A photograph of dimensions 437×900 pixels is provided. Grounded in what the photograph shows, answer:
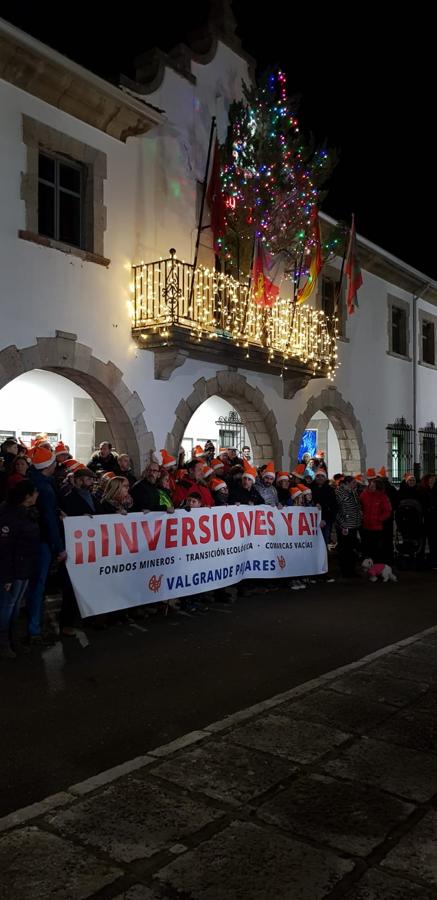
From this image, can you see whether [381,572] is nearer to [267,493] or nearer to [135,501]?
[267,493]

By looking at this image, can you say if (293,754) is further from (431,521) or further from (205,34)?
(205,34)

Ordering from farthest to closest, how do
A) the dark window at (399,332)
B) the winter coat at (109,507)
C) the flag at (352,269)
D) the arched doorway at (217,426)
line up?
the dark window at (399,332)
the arched doorway at (217,426)
the flag at (352,269)
the winter coat at (109,507)

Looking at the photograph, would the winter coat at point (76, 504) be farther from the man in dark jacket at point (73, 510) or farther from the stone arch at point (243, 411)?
the stone arch at point (243, 411)

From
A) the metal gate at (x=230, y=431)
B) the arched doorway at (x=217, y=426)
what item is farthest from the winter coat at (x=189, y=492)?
the metal gate at (x=230, y=431)

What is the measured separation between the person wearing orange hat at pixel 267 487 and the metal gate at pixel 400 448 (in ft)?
40.5

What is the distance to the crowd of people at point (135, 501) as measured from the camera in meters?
7.14

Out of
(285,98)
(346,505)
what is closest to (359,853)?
(346,505)

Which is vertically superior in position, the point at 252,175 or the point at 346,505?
the point at 252,175

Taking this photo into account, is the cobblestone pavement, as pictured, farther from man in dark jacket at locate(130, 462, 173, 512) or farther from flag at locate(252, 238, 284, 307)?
flag at locate(252, 238, 284, 307)

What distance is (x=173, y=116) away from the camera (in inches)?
581

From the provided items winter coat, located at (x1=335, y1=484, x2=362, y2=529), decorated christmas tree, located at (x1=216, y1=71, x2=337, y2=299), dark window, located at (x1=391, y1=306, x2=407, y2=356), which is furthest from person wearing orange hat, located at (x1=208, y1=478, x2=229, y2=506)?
dark window, located at (x1=391, y1=306, x2=407, y2=356)

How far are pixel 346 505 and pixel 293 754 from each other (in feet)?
27.0

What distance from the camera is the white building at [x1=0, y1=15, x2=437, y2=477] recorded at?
11.8 metres

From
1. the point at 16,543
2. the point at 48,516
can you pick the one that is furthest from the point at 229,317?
the point at 16,543
